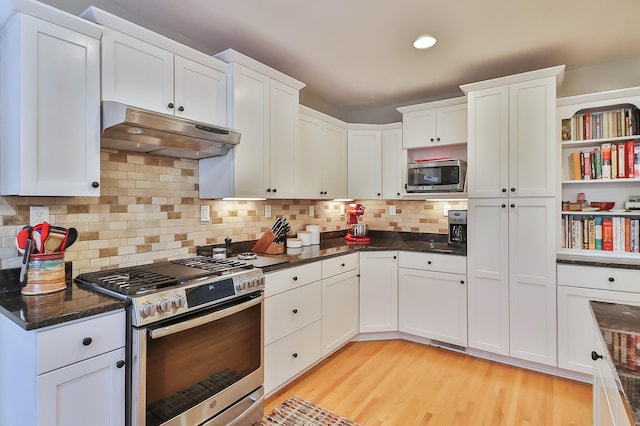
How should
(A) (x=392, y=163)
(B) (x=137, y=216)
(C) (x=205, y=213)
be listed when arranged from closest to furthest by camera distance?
(B) (x=137, y=216)
(C) (x=205, y=213)
(A) (x=392, y=163)

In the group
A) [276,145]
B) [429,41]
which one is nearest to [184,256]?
[276,145]

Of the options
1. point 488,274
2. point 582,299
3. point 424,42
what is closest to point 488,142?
point 424,42

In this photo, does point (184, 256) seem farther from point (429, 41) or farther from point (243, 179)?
point (429, 41)

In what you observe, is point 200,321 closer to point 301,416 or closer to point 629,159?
point 301,416

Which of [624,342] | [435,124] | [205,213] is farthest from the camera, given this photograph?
[435,124]

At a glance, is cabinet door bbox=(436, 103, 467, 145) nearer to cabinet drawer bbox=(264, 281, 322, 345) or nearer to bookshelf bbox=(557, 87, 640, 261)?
bookshelf bbox=(557, 87, 640, 261)

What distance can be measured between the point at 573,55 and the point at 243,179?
2768 mm

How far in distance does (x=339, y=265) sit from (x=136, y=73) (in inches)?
79.3

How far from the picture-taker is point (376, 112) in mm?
4184

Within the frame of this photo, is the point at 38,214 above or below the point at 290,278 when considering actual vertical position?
above

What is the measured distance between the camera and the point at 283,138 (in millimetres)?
2805

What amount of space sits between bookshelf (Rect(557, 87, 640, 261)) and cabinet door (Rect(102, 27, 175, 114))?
3.03 m

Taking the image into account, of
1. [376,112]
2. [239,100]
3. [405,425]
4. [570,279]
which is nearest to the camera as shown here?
[405,425]

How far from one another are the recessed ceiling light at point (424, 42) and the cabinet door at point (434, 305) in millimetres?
1893
